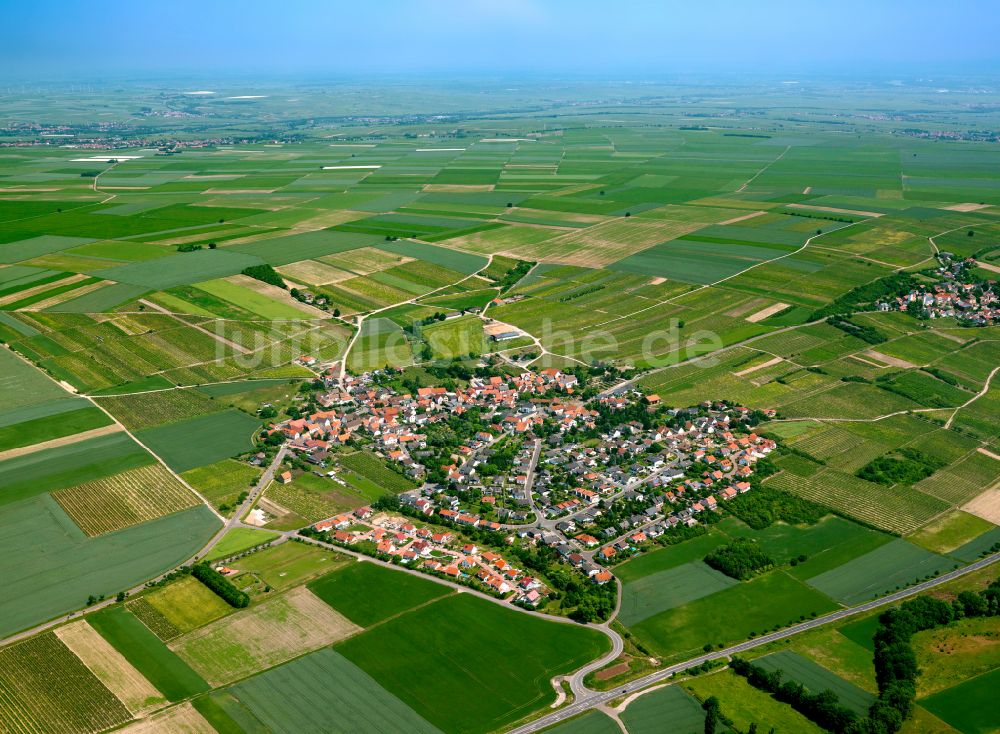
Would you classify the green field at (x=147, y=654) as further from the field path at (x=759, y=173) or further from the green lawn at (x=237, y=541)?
the field path at (x=759, y=173)

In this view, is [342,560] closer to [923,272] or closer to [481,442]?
[481,442]

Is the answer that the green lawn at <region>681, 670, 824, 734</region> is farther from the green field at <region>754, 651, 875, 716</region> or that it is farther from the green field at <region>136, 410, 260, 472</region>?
the green field at <region>136, 410, 260, 472</region>

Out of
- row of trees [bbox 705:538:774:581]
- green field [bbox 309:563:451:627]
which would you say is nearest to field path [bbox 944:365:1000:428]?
row of trees [bbox 705:538:774:581]

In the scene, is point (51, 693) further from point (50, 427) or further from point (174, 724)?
point (50, 427)

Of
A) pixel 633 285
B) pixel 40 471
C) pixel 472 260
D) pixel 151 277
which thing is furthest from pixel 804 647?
pixel 151 277

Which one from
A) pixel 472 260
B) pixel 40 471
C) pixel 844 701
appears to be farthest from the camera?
pixel 472 260

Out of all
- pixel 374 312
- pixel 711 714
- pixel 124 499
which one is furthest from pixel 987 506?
pixel 374 312
